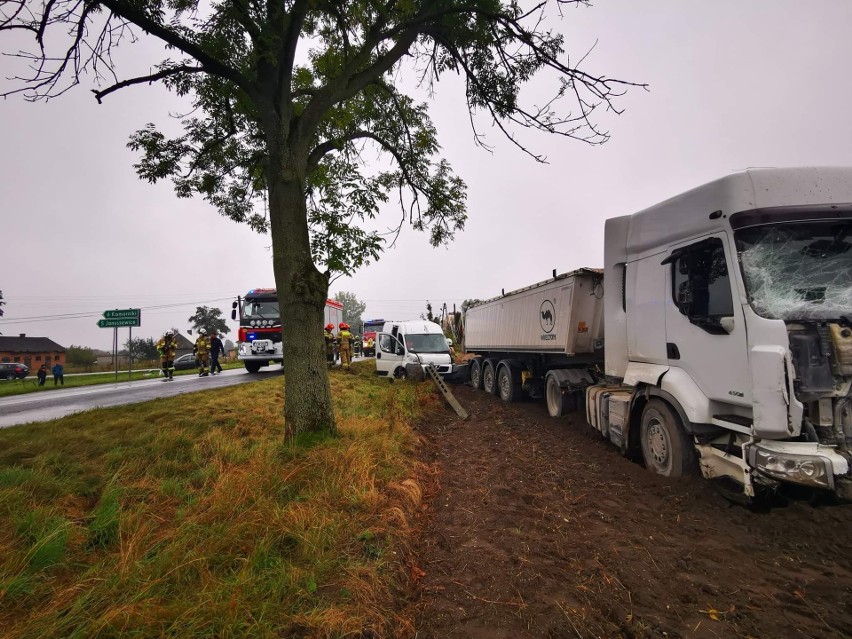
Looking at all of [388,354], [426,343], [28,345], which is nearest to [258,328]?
[388,354]

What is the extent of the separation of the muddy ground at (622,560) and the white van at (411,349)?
319 inches

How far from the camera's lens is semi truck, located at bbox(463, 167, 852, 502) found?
323 centimetres

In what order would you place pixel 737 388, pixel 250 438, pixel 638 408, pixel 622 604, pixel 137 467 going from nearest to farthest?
pixel 622 604, pixel 737 388, pixel 137 467, pixel 638 408, pixel 250 438

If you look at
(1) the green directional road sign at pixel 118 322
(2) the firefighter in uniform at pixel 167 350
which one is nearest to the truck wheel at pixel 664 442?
(2) the firefighter in uniform at pixel 167 350

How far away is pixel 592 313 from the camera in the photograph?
744cm

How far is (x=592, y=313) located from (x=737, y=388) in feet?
12.9

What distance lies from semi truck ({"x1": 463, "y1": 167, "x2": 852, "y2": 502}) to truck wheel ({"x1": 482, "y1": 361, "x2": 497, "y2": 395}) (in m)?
5.91

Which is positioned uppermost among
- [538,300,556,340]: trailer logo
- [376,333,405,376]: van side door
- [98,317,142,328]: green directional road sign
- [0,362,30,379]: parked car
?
[98,317,142,328]: green directional road sign

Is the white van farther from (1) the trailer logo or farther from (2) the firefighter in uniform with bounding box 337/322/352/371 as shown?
(1) the trailer logo

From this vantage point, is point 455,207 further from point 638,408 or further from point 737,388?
point 737,388

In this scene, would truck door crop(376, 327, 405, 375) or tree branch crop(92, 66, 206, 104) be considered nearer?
tree branch crop(92, 66, 206, 104)

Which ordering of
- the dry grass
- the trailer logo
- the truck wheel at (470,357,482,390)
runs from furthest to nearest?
the truck wheel at (470,357,482,390), the trailer logo, the dry grass

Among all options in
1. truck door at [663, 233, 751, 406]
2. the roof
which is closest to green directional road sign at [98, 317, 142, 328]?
truck door at [663, 233, 751, 406]

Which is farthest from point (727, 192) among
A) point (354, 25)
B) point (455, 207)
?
point (354, 25)
